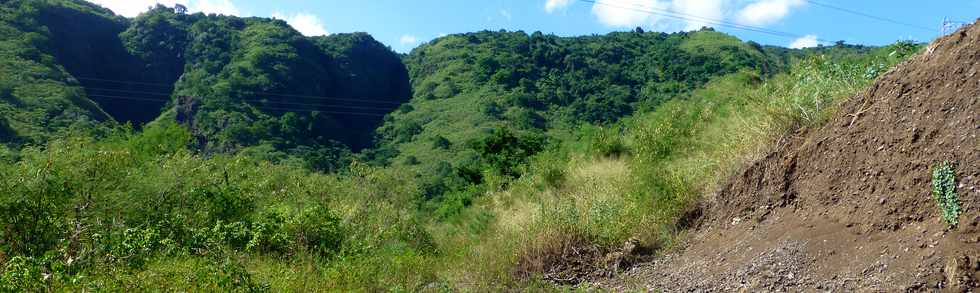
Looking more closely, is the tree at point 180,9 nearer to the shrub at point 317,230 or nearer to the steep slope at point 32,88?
the steep slope at point 32,88

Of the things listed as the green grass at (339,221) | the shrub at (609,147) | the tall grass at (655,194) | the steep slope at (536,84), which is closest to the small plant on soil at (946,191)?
the green grass at (339,221)

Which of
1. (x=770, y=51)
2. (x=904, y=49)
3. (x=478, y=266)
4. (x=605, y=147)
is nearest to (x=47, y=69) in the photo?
(x=605, y=147)

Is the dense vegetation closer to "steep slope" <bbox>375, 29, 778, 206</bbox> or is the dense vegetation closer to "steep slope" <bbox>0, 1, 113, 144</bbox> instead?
"steep slope" <bbox>0, 1, 113, 144</bbox>

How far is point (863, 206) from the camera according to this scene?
6.45 metres

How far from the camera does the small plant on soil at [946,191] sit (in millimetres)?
5465

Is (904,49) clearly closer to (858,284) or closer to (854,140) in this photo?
(854,140)

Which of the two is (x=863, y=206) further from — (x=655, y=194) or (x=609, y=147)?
(x=609, y=147)

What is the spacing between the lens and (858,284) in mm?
5520

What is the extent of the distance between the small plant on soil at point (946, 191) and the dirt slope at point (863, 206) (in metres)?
0.06

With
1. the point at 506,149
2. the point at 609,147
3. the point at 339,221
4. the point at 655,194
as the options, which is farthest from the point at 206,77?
the point at 655,194

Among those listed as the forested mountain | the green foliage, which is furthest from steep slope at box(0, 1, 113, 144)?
the green foliage

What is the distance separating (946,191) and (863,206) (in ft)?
2.75

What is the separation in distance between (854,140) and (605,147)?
7.79m

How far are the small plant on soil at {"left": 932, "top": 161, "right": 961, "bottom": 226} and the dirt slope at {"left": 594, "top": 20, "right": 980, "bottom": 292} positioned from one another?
6 centimetres
